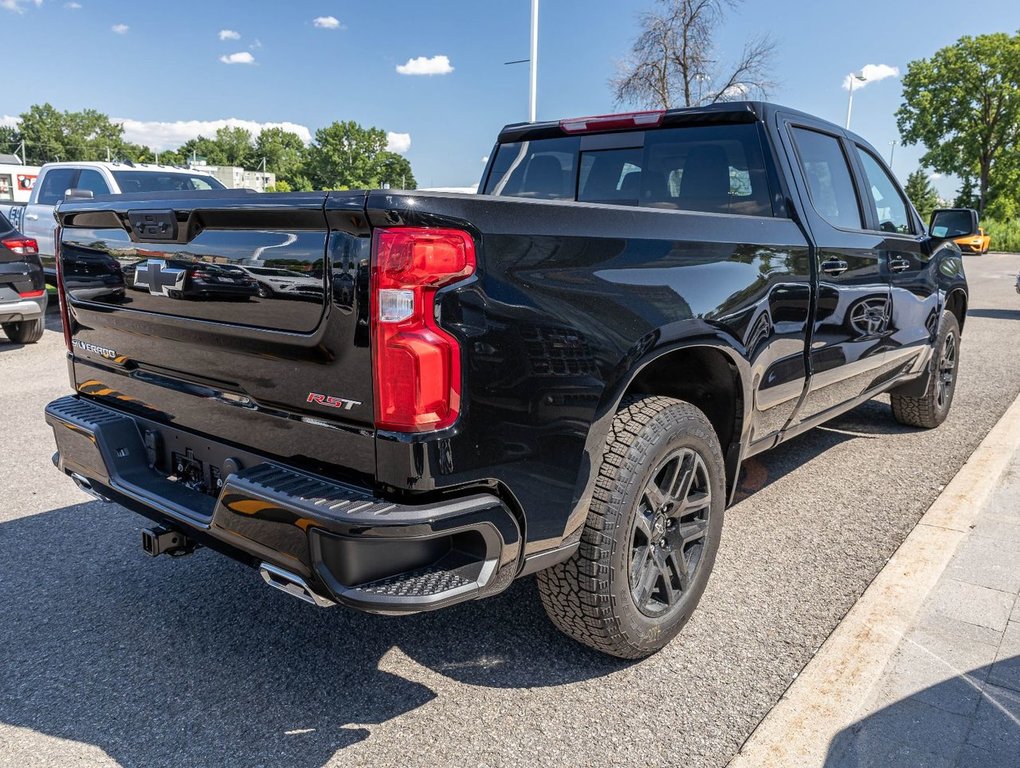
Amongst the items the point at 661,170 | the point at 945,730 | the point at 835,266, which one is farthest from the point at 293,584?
the point at 835,266

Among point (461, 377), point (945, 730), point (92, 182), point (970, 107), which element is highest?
point (970, 107)

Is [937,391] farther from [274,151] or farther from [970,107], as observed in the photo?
[274,151]

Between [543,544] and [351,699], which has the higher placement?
[543,544]

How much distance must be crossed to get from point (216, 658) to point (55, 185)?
11205 millimetres

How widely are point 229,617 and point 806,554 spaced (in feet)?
8.17

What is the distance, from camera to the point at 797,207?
337 centimetres

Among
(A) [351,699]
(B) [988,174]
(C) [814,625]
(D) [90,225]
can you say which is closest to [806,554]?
(C) [814,625]

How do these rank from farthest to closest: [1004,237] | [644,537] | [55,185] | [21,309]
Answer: [1004,237] < [55,185] < [21,309] < [644,537]

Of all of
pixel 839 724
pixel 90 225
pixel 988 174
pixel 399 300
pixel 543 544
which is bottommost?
pixel 839 724

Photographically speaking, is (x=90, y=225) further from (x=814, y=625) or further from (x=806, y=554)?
(x=806, y=554)

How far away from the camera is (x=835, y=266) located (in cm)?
354

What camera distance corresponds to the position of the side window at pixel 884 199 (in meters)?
4.33

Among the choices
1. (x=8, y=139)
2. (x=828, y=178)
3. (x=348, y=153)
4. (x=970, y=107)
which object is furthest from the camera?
(x=8, y=139)

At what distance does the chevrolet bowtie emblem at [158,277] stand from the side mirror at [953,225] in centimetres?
459
